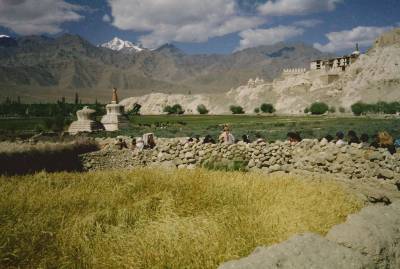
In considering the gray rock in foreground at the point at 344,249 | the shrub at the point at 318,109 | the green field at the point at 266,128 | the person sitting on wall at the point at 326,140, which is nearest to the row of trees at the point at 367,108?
the shrub at the point at 318,109

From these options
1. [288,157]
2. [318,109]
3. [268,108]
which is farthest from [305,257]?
[268,108]

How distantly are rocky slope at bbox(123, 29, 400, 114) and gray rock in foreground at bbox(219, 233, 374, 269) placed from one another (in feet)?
373

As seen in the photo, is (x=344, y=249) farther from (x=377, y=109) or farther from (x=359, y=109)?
(x=377, y=109)

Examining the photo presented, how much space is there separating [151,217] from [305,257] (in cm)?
372

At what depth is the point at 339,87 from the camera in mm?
123312

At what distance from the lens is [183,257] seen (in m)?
5.78

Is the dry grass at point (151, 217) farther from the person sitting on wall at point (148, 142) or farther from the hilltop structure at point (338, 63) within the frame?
the hilltop structure at point (338, 63)

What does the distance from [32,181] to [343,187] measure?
8.27m

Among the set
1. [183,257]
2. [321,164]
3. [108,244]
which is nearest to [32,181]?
[108,244]

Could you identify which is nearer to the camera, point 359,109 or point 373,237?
point 373,237

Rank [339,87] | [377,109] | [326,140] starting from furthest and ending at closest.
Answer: [339,87] < [377,109] < [326,140]

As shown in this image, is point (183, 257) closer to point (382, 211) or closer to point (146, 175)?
point (382, 211)

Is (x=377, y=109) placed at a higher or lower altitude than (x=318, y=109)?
lower

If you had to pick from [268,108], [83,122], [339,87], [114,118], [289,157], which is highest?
[339,87]
